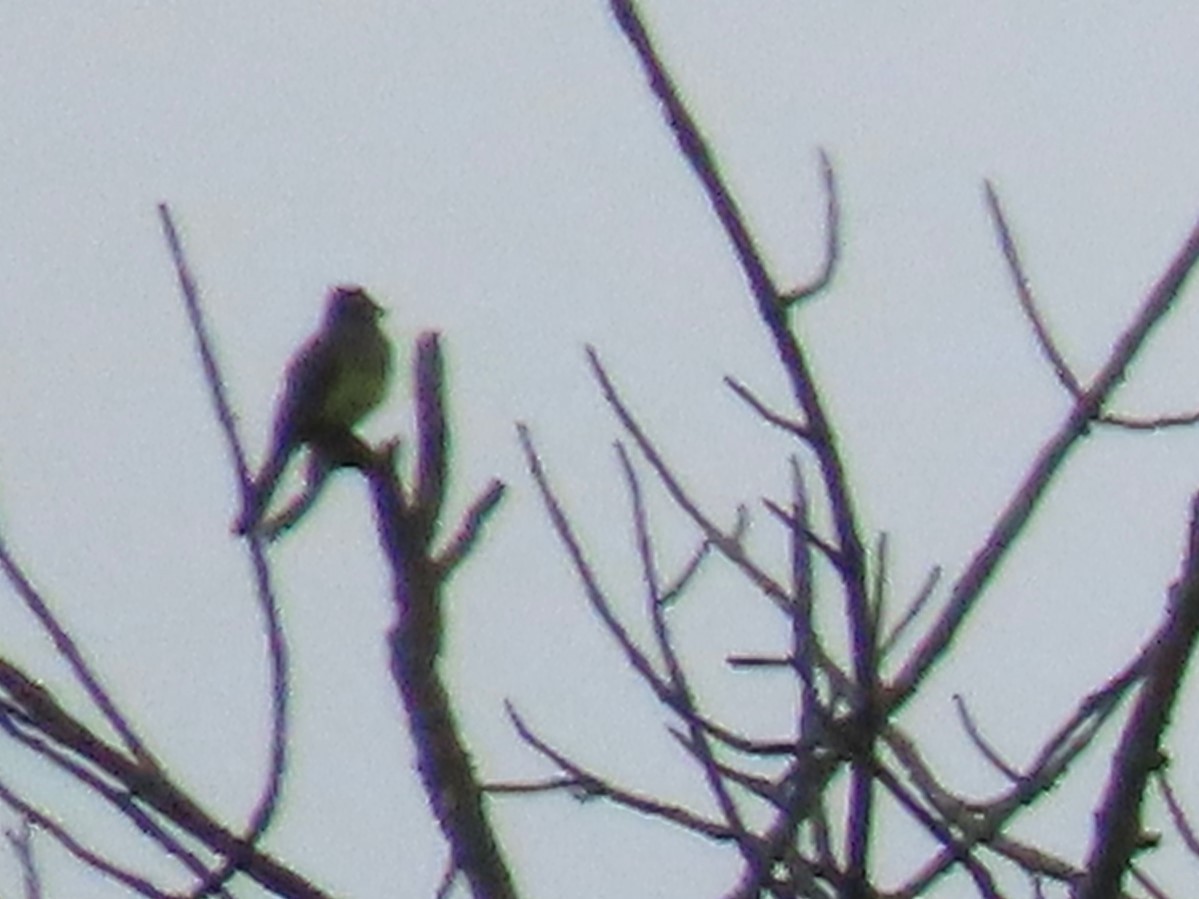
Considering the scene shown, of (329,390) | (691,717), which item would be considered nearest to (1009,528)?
(691,717)

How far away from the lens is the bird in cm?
302

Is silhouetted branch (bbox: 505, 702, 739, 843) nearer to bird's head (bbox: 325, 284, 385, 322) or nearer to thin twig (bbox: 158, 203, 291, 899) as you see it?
thin twig (bbox: 158, 203, 291, 899)

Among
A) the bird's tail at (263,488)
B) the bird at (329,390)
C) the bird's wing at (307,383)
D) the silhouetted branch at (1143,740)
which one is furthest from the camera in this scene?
the bird's wing at (307,383)

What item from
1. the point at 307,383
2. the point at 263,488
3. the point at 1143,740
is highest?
the point at 307,383

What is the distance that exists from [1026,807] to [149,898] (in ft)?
2.75

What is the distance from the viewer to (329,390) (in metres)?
4.21

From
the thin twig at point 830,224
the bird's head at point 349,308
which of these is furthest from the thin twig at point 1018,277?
the bird's head at point 349,308

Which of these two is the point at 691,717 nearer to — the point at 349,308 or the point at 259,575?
the point at 259,575

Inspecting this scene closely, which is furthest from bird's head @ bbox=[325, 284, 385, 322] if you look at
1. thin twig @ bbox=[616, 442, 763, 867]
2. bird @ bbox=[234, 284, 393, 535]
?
thin twig @ bbox=[616, 442, 763, 867]

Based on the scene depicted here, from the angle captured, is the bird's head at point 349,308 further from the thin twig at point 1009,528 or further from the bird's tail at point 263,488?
the thin twig at point 1009,528

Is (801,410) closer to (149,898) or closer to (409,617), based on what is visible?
(409,617)

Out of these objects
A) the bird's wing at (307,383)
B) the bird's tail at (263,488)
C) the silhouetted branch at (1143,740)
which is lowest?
the silhouetted branch at (1143,740)

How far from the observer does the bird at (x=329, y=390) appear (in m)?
3.02

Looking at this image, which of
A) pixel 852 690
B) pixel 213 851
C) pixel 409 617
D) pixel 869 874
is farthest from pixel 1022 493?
pixel 213 851
